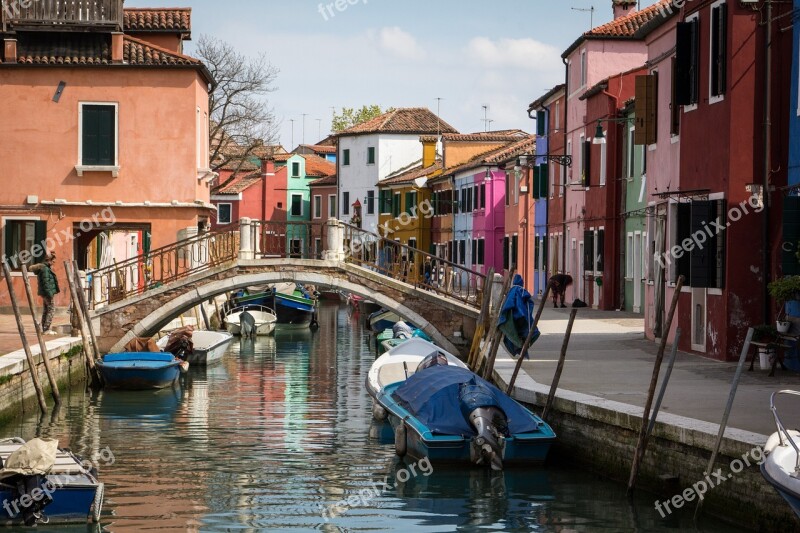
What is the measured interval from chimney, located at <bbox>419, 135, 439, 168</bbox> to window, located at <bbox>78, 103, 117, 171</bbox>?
32421mm

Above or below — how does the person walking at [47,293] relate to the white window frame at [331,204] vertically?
below

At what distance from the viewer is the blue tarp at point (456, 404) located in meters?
14.0

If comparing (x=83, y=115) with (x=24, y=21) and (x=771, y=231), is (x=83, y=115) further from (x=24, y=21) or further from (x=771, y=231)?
(x=771, y=231)

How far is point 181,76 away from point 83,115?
2137 millimetres

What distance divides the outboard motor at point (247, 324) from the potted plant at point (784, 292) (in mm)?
20953

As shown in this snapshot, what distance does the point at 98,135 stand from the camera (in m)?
27.2

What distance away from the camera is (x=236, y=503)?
1242 cm

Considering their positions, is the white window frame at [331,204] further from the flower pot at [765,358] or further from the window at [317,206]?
the flower pot at [765,358]

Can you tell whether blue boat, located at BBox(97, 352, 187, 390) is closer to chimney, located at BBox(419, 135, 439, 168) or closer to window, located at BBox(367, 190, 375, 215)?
chimney, located at BBox(419, 135, 439, 168)

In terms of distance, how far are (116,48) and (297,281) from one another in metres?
6.93

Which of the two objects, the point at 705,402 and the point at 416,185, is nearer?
→ the point at 705,402

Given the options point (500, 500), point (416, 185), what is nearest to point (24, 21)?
point (500, 500)

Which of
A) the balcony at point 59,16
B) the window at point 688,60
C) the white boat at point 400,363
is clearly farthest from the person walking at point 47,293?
the window at point 688,60

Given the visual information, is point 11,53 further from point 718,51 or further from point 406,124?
point 406,124
